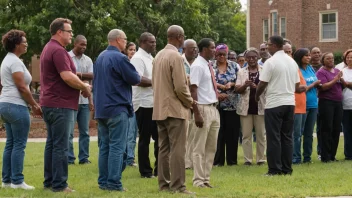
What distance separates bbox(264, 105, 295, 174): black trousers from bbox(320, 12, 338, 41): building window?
26.2 meters

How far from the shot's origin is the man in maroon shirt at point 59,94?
28.9 ft

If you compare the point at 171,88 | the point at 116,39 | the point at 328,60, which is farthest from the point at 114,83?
the point at 328,60

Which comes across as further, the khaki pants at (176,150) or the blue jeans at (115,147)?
the blue jeans at (115,147)

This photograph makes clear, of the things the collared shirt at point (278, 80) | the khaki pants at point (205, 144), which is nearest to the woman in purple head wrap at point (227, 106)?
the collared shirt at point (278, 80)

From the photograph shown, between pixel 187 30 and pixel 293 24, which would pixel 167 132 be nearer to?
pixel 187 30

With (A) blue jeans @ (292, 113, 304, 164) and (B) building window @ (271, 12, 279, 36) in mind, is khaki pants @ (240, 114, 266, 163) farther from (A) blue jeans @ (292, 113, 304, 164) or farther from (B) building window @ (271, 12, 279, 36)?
(B) building window @ (271, 12, 279, 36)

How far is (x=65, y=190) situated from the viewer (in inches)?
356

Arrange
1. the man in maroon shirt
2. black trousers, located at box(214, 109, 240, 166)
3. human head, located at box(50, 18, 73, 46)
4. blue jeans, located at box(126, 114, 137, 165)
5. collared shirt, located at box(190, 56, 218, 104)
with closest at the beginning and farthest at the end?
the man in maroon shirt
human head, located at box(50, 18, 73, 46)
collared shirt, located at box(190, 56, 218, 104)
blue jeans, located at box(126, 114, 137, 165)
black trousers, located at box(214, 109, 240, 166)

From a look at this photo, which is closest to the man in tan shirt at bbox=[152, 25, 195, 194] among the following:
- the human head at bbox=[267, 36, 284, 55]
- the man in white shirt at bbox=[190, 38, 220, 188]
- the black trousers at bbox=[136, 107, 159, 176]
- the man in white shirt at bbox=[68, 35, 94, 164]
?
the man in white shirt at bbox=[190, 38, 220, 188]

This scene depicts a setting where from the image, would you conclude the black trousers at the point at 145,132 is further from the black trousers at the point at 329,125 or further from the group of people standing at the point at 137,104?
the black trousers at the point at 329,125

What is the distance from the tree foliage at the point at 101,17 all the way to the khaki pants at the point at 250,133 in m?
12.3

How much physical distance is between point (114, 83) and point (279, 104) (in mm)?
3154

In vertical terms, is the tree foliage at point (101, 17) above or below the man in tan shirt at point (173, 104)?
above

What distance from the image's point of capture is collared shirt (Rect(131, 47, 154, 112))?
35.3 feet
